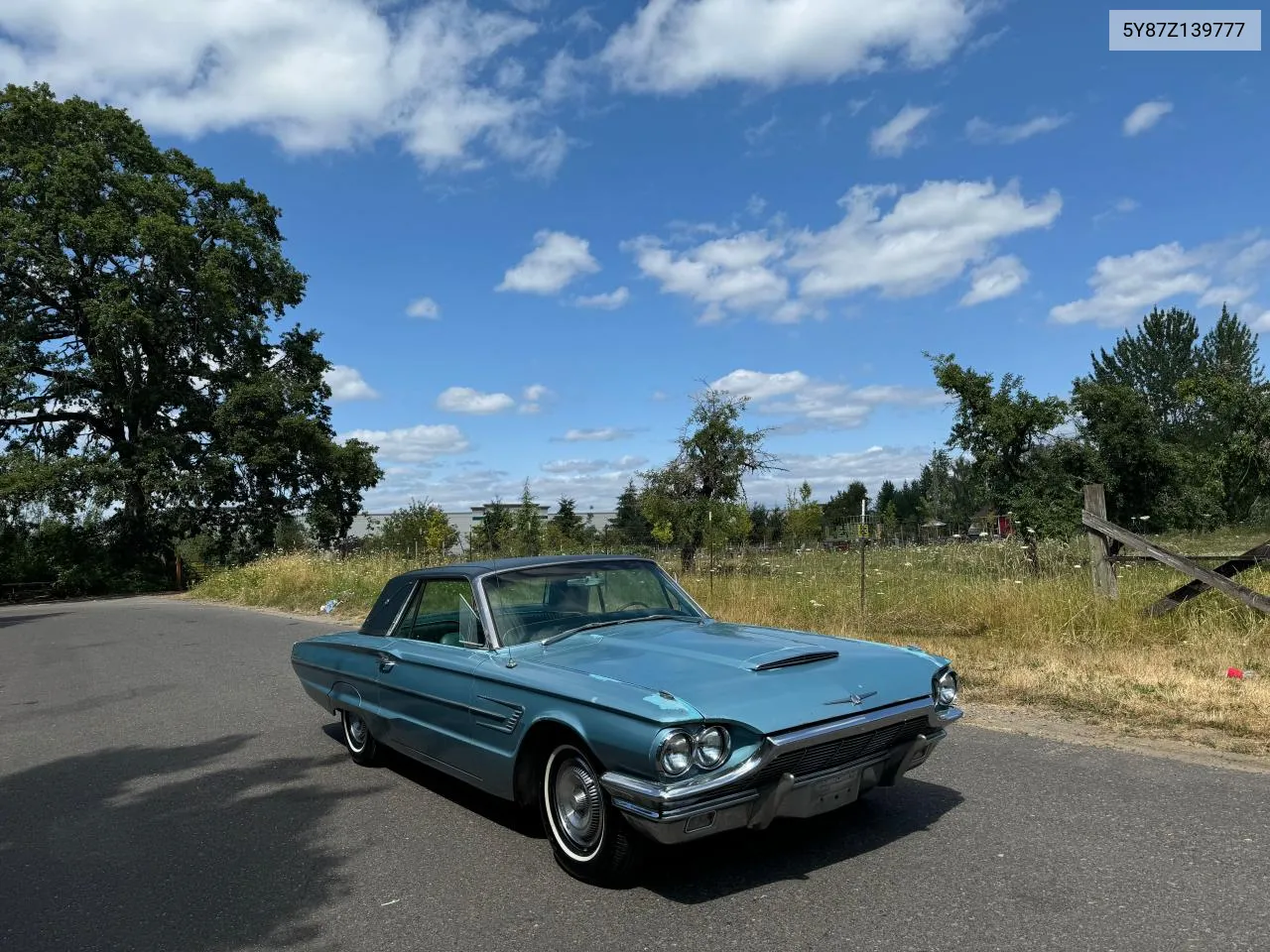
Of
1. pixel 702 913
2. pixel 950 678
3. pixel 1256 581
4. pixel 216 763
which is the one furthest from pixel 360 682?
pixel 1256 581

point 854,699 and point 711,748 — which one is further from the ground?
point 854,699

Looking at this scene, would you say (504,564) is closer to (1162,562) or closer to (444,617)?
(444,617)

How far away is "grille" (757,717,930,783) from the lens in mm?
3580

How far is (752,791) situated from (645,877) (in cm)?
77

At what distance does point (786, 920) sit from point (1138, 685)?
485 centimetres

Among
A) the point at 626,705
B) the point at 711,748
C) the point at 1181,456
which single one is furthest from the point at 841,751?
the point at 1181,456

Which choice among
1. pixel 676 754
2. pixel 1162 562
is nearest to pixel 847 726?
pixel 676 754

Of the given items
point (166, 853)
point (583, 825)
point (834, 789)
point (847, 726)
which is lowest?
point (166, 853)

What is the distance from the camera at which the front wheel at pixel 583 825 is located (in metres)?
3.76

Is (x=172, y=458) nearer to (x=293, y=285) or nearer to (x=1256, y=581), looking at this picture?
(x=293, y=285)

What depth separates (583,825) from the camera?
156 inches

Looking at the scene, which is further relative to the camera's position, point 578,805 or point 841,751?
point 578,805

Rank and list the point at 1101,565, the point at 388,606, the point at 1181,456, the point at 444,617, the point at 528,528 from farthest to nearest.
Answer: the point at 1181,456
the point at 528,528
the point at 1101,565
the point at 388,606
the point at 444,617

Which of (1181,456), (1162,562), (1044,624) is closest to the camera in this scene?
(1162,562)
